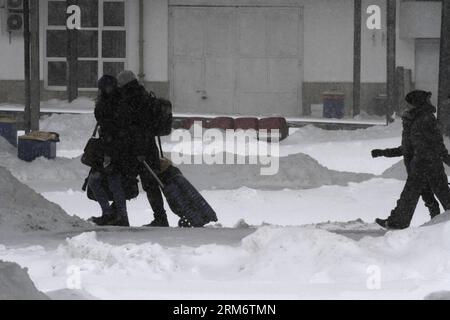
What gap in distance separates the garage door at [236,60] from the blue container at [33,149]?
41.5ft

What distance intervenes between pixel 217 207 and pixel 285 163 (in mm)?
3624

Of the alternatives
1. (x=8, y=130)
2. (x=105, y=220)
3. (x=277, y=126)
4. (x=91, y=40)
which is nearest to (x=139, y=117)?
(x=105, y=220)

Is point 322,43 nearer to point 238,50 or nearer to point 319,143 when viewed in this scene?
point 238,50

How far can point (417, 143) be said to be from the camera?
12.6 m

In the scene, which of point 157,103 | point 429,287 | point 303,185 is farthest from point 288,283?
point 303,185

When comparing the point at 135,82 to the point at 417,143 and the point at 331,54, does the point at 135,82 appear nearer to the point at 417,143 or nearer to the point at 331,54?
the point at 417,143

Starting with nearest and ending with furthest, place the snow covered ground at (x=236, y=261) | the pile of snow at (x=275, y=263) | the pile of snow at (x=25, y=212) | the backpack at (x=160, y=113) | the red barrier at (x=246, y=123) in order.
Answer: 1. the snow covered ground at (x=236, y=261)
2. the pile of snow at (x=275, y=263)
3. the pile of snow at (x=25, y=212)
4. the backpack at (x=160, y=113)
5. the red barrier at (x=246, y=123)

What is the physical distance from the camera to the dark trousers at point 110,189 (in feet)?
41.4

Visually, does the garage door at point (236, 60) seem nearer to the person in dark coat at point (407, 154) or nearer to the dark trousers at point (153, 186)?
the person in dark coat at point (407, 154)

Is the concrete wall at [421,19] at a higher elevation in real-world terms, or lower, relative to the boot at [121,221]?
higher

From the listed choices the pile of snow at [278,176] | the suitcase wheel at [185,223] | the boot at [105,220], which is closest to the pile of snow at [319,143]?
the pile of snow at [278,176]

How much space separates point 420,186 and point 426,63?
2036 cm

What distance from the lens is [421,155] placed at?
41.4 ft
